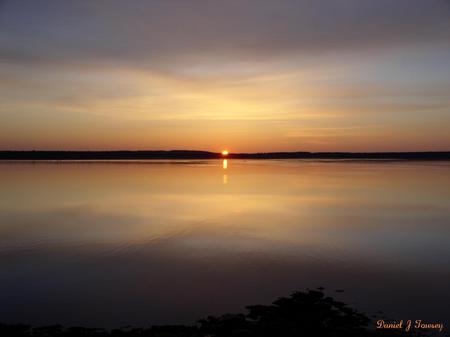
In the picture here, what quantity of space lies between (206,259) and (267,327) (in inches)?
190

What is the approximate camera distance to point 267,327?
6945 millimetres

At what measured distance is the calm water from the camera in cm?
830

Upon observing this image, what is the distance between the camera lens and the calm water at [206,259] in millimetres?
8297

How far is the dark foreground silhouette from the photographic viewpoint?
269 inches

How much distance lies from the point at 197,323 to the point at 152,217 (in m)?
11.4

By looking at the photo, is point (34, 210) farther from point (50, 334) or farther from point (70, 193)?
point (50, 334)

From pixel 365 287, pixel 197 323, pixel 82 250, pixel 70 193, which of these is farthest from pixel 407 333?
pixel 70 193

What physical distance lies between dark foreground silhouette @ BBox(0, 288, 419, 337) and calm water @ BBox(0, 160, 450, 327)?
0.43 m

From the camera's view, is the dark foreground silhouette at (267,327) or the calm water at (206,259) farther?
the calm water at (206,259)

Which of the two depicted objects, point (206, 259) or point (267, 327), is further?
point (206, 259)

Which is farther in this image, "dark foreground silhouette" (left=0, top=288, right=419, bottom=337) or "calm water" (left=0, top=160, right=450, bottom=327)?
"calm water" (left=0, top=160, right=450, bottom=327)

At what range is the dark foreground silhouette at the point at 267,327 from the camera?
6840mm

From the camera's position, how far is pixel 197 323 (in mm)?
7492

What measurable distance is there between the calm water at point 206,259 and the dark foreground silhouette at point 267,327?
43 cm
